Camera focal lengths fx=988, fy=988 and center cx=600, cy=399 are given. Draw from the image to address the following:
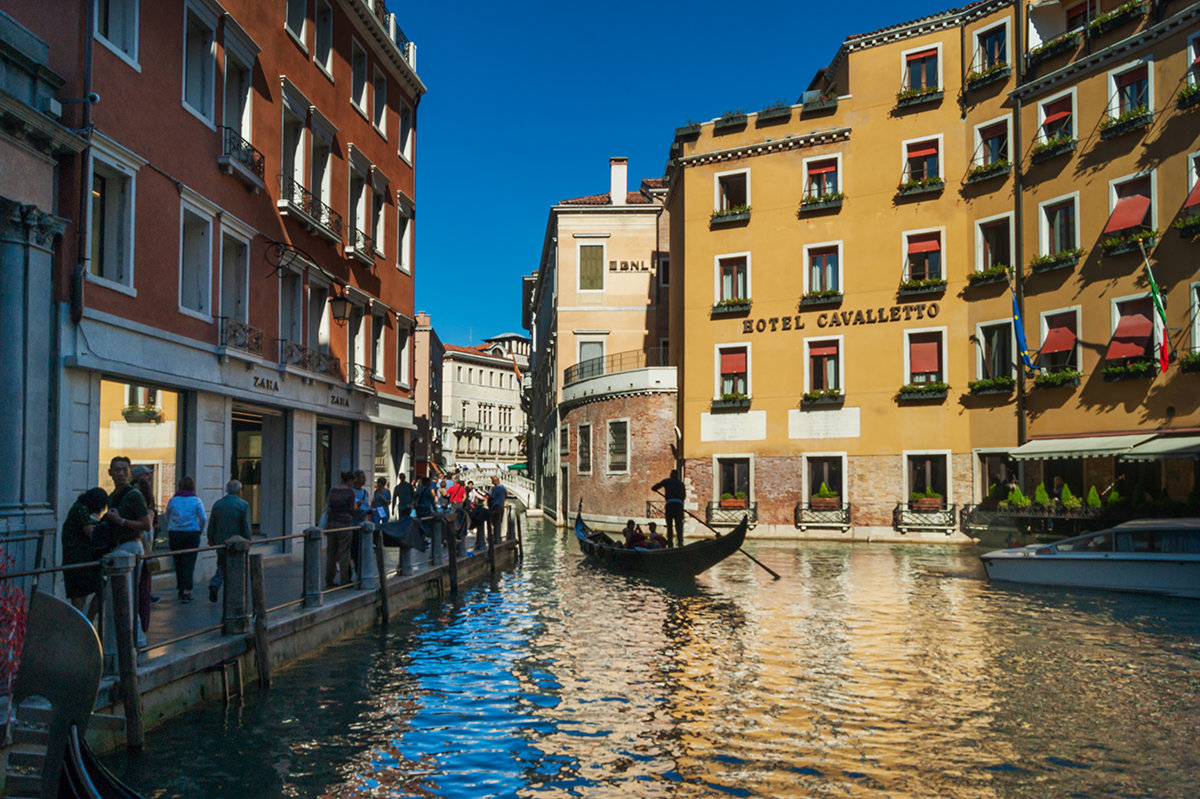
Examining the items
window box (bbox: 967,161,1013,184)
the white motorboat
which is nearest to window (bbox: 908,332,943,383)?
window box (bbox: 967,161,1013,184)

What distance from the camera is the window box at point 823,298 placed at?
30.1 metres

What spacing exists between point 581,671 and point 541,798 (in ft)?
12.8

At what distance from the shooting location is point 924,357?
29.1 metres

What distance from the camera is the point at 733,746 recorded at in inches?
301

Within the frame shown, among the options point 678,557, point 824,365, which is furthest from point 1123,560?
point 824,365

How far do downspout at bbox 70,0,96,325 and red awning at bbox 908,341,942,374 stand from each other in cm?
2304

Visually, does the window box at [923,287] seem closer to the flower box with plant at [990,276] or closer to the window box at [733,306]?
the flower box with plant at [990,276]

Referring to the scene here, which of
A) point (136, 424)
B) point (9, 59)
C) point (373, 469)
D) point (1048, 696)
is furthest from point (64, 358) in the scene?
point (373, 469)

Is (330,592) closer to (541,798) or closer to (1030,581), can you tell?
(541,798)

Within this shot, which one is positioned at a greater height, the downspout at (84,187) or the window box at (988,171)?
the window box at (988,171)

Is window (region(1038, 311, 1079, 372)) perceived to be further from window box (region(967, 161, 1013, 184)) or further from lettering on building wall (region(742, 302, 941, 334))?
window box (region(967, 161, 1013, 184))

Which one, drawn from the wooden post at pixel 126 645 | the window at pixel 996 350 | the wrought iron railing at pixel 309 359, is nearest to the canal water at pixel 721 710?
the wooden post at pixel 126 645

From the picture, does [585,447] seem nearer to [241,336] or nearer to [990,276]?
[990,276]

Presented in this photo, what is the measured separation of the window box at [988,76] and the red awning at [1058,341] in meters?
7.59
